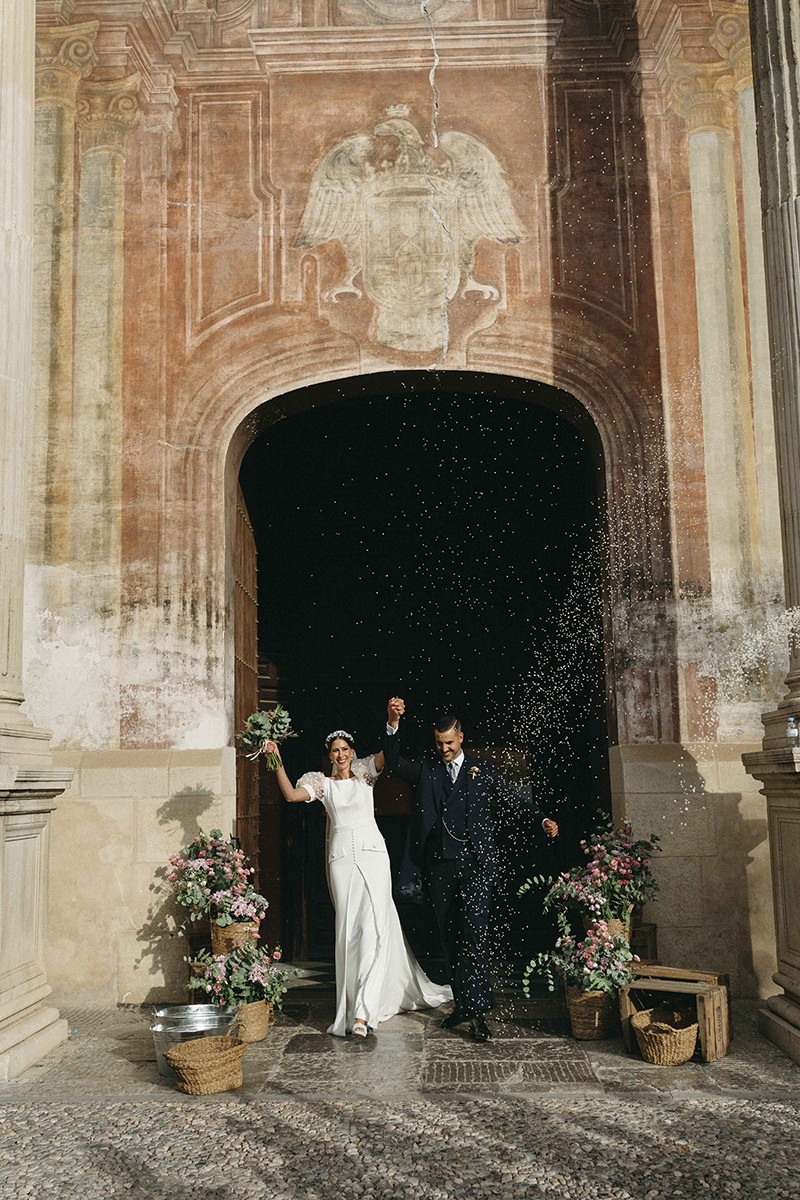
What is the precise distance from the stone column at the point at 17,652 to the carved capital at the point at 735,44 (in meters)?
4.72

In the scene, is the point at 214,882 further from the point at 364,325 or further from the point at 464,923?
the point at 364,325

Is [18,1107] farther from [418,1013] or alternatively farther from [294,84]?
[294,84]

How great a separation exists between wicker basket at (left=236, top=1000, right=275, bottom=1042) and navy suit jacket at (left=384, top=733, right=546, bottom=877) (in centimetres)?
120

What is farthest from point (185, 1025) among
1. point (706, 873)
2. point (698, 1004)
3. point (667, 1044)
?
point (706, 873)

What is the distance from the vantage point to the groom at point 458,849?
22.3ft

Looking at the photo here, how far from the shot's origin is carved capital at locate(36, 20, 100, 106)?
8586 millimetres

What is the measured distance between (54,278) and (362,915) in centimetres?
489

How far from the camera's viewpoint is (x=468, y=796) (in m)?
7.13

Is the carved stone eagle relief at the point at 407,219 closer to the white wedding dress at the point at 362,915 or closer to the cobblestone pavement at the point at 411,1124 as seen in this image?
the white wedding dress at the point at 362,915

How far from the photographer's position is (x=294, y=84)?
883cm

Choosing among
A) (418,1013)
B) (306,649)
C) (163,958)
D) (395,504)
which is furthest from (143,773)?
(395,504)

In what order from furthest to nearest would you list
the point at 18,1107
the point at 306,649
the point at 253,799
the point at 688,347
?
the point at 306,649, the point at 253,799, the point at 688,347, the point at 18,1107

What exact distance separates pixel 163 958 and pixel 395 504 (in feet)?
17.6

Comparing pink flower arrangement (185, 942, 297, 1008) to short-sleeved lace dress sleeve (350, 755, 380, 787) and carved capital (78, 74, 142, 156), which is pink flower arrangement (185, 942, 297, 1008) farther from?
carved capital (78, 74, 142, 156)
